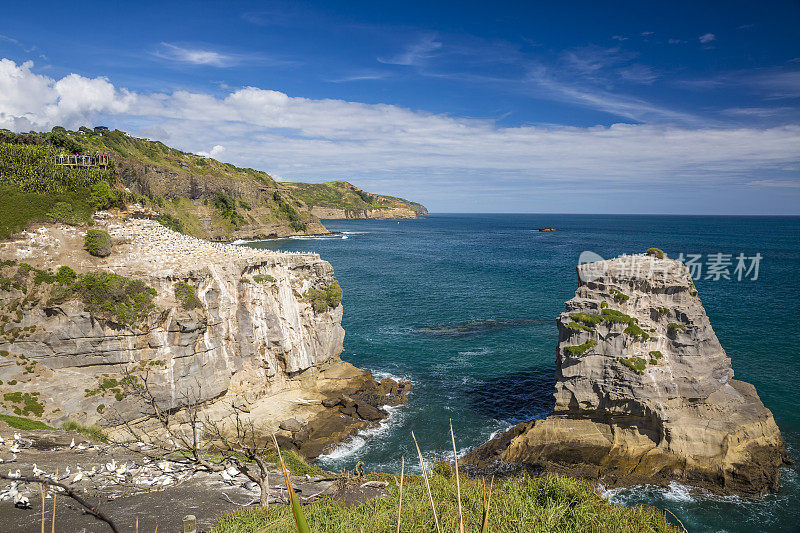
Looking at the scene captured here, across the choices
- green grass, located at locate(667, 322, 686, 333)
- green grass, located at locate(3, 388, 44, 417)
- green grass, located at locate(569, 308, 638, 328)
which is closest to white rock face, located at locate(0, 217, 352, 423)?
green grass, located at locate(3, 388, 44, 417)

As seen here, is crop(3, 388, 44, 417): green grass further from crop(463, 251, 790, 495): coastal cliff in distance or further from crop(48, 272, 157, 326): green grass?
crop(463, 251, 790, 495): coastal cliff in distance

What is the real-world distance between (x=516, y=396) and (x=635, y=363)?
1078 centimetres

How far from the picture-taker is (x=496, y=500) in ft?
44.4

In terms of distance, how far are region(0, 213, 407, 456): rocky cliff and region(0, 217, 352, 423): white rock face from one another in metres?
0.07

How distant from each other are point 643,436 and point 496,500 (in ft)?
52.2

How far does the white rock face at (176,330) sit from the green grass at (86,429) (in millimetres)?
391

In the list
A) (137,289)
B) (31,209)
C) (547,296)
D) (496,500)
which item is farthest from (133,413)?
(547,296)

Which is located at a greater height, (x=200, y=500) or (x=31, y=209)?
(x=31, y=209)

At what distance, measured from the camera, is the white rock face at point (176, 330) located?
2316 cm

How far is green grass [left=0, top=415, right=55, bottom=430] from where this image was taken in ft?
67.5

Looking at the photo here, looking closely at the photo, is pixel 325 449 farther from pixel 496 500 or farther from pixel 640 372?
pixel 640 372

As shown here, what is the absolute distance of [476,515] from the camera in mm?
12375

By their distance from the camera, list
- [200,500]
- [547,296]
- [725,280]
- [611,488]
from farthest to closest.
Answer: [725,280]
[547,296]
[611,488]
[200,500]
